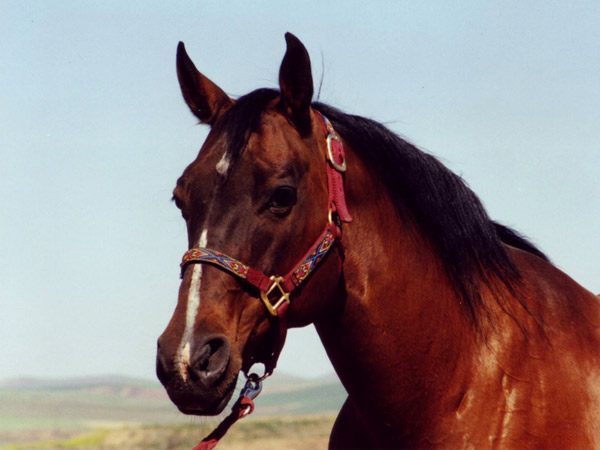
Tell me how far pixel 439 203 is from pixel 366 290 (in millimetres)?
771

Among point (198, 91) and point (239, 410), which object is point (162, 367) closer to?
point (239, 410)

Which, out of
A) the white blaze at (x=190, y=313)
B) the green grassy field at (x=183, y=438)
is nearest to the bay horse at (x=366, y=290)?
the white blaze at (x=190, y=313)

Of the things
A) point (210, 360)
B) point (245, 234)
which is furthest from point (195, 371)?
point (245, 234)

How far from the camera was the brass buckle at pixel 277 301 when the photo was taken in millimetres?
3467

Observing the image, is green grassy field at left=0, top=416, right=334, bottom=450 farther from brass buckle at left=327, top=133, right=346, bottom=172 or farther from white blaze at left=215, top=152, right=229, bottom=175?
white blaze at left=215, top=152, right=229, bottom=175


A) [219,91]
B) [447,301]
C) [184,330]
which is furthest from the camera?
[219,91]

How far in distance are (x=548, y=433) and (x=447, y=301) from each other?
34.6 inches

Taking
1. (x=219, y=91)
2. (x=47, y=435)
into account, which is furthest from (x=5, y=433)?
(x=219, y=91)

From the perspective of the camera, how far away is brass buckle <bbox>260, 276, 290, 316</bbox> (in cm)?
347

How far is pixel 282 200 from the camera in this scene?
3.56 metres

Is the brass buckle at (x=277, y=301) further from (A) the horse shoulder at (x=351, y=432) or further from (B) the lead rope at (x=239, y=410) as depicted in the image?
(A) the horse shoulder at (x=351, y=432)

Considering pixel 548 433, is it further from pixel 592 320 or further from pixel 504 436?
pixel 592 320

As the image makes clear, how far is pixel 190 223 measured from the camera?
3.59m

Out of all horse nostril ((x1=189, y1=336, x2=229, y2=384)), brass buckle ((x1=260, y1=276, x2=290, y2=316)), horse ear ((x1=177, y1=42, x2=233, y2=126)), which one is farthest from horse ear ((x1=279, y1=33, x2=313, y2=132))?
Answer: horse nostril ((x1=189, y1=336, x2=229, y2=384))
